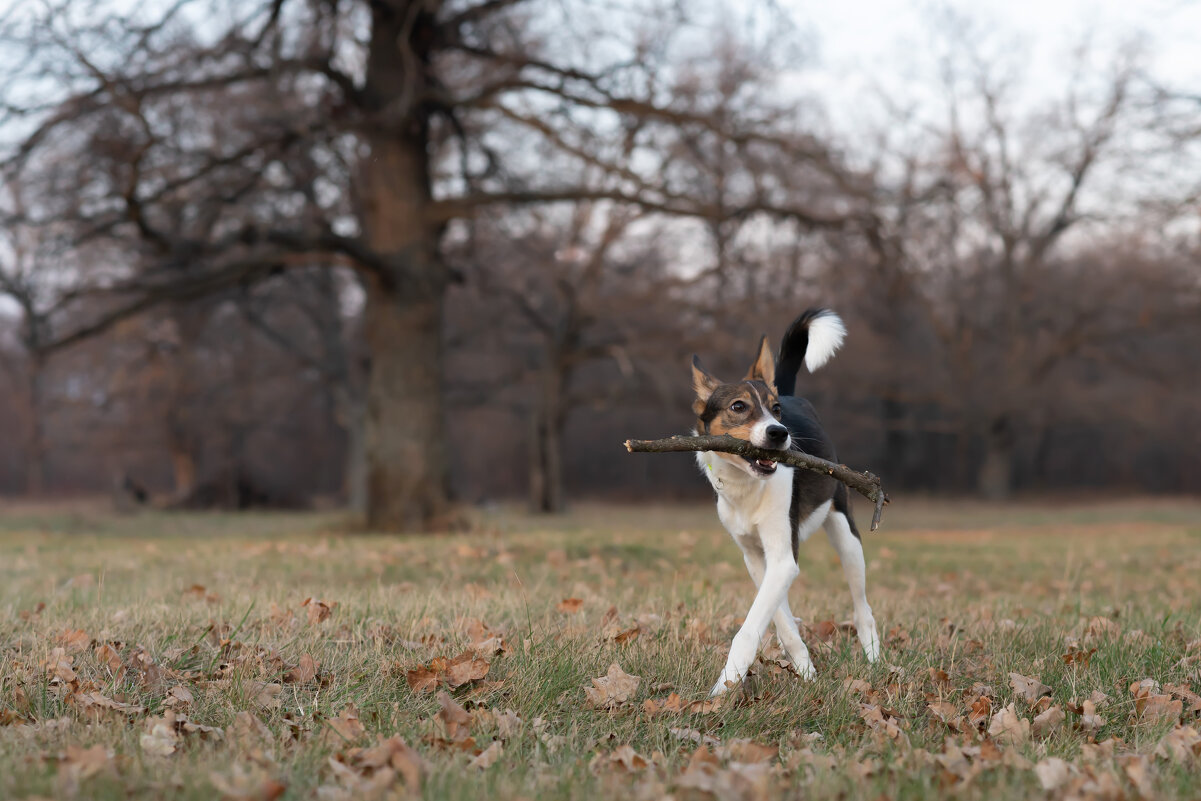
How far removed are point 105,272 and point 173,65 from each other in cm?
1358

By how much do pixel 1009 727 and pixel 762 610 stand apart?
1008 mm

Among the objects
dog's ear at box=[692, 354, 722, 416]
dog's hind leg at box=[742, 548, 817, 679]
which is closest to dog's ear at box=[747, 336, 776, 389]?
dog's ear at box=[692, 354, 722, 416]

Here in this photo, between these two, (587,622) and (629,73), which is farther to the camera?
(629,73)

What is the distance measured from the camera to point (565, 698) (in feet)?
12.5

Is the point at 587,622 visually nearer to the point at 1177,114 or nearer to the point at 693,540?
the point at 693,540

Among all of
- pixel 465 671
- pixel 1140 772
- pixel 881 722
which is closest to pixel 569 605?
pixel 465 671

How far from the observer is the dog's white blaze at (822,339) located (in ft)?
16.9

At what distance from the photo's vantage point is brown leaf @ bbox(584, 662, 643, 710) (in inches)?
148

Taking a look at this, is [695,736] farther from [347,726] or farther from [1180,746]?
[1180,746]

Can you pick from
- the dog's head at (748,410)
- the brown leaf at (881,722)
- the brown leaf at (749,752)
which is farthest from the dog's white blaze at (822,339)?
the brown leaf at (749,752)

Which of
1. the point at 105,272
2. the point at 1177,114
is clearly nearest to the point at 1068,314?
the point at 1177,114

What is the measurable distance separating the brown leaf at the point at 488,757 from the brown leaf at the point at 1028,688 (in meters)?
2.11

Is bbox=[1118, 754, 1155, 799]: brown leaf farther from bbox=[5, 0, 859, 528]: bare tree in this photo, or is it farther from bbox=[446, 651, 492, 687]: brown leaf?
bbox=[5, 0, 859, 528]: bare tree

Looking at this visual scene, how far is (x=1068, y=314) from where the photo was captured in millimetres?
33156
